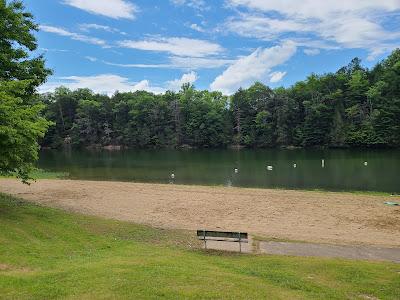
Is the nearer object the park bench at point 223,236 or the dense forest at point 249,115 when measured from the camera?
the park bench at point 223,236

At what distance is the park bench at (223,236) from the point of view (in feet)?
50.3

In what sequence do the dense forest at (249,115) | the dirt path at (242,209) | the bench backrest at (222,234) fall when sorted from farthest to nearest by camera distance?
the dense forest at (249,115)
the dirt path at (242,209)
the bench backrest at (222,234)

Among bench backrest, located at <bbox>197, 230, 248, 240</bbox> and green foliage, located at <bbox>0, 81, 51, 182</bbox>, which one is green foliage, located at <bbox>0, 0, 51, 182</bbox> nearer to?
green foliage, located at <bbox>0, 81, 51, 182</bbox>

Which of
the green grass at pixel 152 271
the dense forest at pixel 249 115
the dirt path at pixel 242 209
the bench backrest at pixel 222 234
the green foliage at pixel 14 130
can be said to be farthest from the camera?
the dense forest at pixel 249 115

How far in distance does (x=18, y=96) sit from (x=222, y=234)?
1173 cm

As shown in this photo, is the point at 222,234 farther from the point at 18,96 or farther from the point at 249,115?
the point at 249,115

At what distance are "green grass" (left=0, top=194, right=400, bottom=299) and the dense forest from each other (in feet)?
267

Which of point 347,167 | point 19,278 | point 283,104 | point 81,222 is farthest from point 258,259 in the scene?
point 283,104

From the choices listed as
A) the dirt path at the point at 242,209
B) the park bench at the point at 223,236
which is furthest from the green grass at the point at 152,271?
the dirt path at the point at 242,209

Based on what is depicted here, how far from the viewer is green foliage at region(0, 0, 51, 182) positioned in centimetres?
1536

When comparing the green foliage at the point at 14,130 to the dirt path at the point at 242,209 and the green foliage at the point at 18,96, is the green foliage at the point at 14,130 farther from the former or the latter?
the dirt path at the point at 242,209

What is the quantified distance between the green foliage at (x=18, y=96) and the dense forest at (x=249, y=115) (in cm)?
7970

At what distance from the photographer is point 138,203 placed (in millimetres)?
27938

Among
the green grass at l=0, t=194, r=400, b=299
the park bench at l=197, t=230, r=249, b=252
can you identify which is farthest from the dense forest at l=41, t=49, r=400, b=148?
the green grass at l=0, t=194, r=400, b=299
